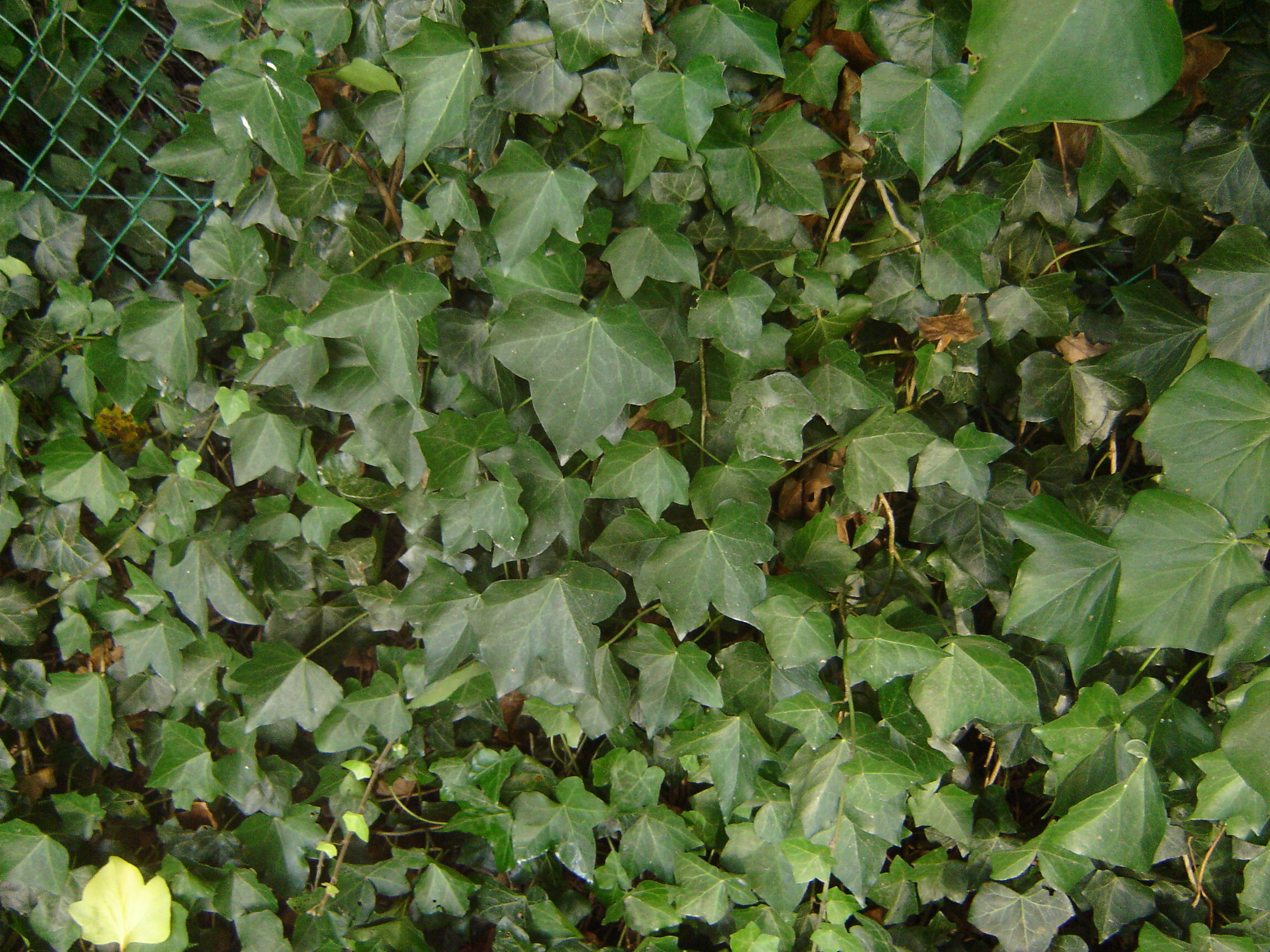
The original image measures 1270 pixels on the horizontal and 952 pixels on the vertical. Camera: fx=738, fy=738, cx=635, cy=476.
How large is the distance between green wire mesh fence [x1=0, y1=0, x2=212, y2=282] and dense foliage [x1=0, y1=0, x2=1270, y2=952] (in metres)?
0.08

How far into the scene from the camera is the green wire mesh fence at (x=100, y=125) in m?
1.64

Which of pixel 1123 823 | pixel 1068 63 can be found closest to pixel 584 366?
pixel 1068 63

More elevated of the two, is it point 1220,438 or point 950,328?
point 1220,438

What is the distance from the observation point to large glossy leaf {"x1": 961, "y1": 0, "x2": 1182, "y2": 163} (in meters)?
0.63

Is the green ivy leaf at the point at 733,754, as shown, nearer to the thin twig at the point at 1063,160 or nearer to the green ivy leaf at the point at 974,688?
the green ivy leaf at the point at 974,688

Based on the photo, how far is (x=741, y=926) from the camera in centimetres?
169

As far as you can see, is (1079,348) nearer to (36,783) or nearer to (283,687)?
(283,687)

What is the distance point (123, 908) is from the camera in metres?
1.81

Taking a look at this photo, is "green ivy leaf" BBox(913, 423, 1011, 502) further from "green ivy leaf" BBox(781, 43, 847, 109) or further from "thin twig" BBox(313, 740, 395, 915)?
"thin twig" BBox(313, 740, 395, 915)

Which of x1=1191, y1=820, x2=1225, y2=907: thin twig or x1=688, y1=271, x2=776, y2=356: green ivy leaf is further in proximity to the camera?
x1=1191, y1=820, x2=1225, y2=907: thin twig

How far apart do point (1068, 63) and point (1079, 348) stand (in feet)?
2.66

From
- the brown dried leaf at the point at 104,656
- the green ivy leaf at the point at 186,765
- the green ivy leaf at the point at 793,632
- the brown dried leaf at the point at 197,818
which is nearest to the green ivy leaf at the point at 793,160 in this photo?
the green ivy leaf at the point at 793,632

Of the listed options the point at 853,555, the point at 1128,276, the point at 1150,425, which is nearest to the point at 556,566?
the point at 853,555

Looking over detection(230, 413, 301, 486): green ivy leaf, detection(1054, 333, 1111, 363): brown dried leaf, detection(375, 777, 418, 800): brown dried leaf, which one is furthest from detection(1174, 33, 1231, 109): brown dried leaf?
detection(375, 777, 418, 800): brown dried leaf
